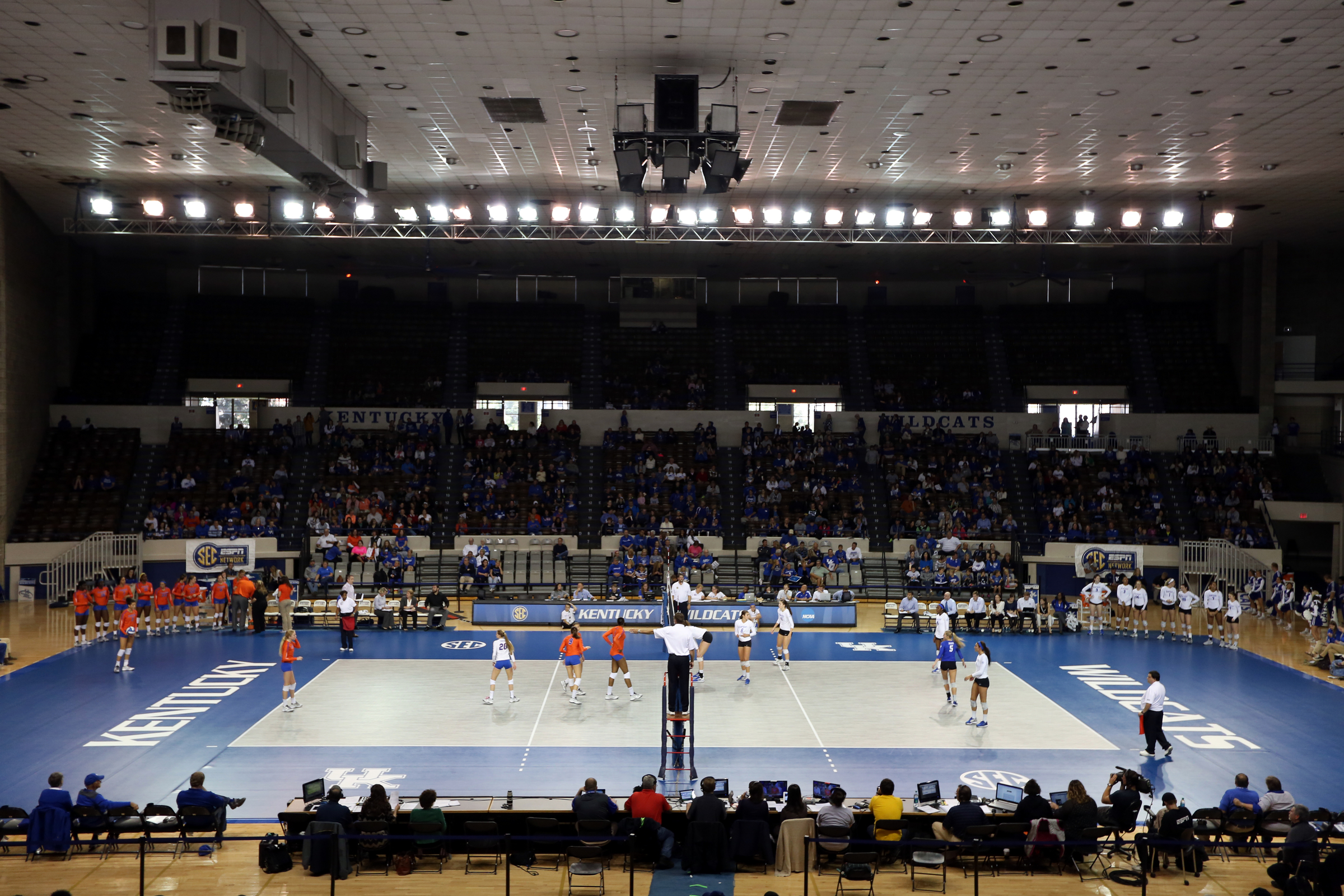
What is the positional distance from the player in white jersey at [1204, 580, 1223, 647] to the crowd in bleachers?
9647 mm

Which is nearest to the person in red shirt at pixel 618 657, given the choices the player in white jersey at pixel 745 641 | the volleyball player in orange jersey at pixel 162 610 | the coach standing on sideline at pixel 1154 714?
the player in white jersey at pixel 745 641

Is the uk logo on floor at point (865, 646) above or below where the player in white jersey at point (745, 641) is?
below

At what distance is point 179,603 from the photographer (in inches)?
1211

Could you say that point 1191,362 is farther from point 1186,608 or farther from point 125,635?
point 125,635

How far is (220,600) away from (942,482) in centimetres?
2682

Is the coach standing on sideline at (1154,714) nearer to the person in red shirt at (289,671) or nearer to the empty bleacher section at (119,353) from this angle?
the person in red shirt at (289,671)

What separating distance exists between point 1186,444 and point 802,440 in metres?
16.0

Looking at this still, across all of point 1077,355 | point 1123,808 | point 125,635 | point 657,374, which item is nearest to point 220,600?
point 125,635

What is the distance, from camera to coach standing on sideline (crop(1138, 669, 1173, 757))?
18375 mm

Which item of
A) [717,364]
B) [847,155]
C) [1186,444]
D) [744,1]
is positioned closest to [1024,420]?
[1186,444]

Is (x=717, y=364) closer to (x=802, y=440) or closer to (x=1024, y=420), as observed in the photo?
(x=802, y=440)

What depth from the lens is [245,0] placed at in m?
17.6

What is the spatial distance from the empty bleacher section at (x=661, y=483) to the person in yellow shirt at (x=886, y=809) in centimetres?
2586

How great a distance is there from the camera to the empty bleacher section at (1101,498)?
39.0m
